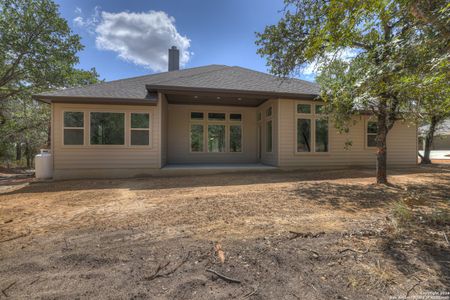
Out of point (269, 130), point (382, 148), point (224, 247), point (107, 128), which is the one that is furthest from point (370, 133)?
point (107, 128)

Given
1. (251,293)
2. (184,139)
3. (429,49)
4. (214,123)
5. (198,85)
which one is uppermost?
(198,85)

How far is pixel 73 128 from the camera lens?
763 cm

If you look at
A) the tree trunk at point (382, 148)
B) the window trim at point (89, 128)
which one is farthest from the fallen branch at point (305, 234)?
the window trim at point (89, 128)

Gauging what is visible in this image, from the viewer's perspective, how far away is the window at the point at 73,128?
761cm

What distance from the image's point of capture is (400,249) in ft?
8.04

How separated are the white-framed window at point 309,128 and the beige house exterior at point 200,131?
40 mm

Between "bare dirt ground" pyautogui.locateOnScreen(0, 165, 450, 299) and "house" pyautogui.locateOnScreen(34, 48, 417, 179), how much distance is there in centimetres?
309

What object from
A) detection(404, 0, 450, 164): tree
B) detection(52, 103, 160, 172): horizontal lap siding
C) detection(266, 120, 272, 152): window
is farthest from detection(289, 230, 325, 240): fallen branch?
detection(266, 120, 272, 152): window

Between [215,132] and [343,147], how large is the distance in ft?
18.9

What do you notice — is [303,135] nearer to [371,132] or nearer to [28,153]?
[371,132]

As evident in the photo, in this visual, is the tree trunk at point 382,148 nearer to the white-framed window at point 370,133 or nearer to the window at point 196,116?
the white-framed window at point 370,133

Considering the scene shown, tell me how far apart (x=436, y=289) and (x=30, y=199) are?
278 inches

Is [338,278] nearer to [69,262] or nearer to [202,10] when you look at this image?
[69,262]

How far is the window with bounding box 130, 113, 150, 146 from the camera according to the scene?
7.93 metres
